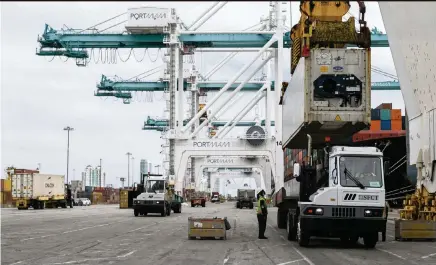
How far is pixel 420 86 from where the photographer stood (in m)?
23.1

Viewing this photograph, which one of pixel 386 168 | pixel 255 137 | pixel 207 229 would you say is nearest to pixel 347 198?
pixel 386 168

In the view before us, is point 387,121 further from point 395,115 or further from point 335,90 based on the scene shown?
point 335,90

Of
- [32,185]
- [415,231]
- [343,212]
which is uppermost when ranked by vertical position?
[32,185]

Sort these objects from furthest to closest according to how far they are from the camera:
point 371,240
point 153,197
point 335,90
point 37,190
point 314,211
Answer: point 37,190, point 153,197, point 335,90, point 371,240, point 314,211

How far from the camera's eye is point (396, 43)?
24.5m

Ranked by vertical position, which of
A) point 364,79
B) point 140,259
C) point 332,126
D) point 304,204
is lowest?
point 140,259

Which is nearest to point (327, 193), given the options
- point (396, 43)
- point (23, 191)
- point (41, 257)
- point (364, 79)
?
point (364, 79)

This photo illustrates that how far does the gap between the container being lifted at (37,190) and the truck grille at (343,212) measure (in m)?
45.6

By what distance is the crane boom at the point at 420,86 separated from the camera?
20.9m

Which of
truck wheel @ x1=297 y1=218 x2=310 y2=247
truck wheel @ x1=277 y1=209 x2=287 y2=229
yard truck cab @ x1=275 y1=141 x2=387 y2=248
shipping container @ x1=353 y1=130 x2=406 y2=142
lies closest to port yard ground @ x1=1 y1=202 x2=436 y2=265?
truck wheel @ x1=297 y1=218 x2=310 y2=247

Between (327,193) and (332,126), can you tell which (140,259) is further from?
(332,126)

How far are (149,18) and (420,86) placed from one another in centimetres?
3101

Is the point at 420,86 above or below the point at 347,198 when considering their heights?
above

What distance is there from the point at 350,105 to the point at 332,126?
0.79m
